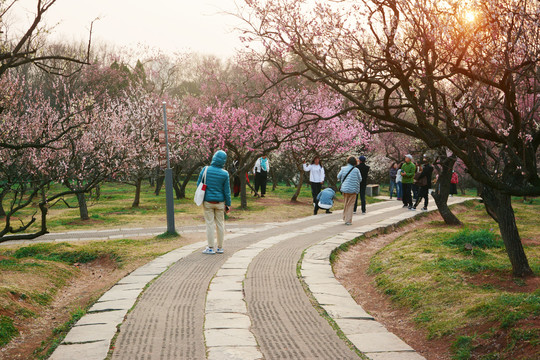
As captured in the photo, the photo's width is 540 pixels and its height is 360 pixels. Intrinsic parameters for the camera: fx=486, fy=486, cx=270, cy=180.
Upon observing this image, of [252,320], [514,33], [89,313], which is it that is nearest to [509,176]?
[514,33]

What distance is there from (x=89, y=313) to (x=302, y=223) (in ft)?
→ 31.0

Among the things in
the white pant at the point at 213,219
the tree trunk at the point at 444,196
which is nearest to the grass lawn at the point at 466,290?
the tree trunk at the point at 444,196

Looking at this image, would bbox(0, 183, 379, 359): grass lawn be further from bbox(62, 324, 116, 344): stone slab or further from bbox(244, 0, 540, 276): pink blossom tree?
bbox(244, 0, 540, 276): pink blossom tree

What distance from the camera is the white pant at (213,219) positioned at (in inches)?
A: 367

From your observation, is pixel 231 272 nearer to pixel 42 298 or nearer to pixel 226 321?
pixel 226 321

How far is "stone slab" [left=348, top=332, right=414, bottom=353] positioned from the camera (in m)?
4.55

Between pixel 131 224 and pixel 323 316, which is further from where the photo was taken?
pixel 131 224

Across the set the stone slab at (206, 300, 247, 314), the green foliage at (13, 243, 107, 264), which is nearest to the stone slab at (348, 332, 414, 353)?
the stone slab at (206, 300, 247, 314)

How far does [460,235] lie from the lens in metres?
9.87

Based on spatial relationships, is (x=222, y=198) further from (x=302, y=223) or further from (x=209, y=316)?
(x=302, y=223)

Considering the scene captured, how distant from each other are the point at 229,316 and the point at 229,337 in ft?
2.24

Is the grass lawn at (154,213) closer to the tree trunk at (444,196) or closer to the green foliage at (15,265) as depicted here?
the green foliage at (15,265)

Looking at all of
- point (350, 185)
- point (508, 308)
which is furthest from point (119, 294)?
point (350, 185)

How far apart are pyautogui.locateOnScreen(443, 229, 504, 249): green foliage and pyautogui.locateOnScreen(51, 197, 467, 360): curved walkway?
8.53 ft
